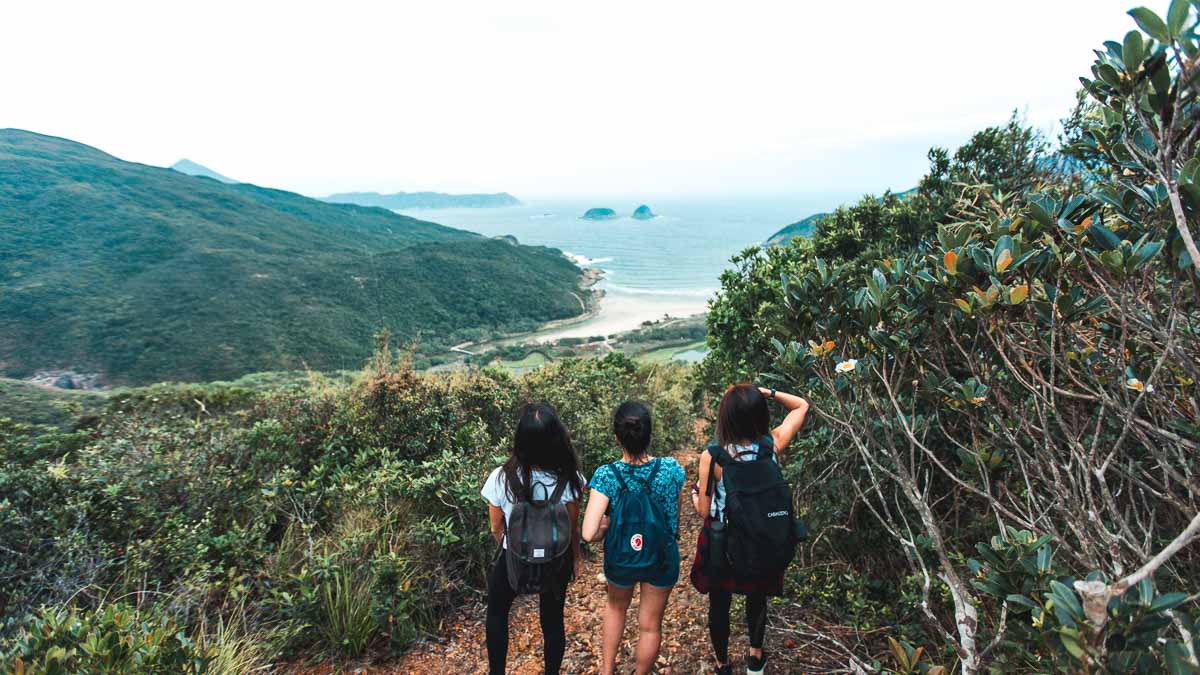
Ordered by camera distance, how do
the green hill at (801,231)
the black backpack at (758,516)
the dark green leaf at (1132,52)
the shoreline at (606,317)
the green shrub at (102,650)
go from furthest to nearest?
the shoreline at (606,317) < the green hill at (801,231) < the black backpack at (758,516) < the green shrub at (102,650) < the dark green leaf at (1132,52)

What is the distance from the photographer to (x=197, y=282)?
3744cm

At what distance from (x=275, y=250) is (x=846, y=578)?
183ft

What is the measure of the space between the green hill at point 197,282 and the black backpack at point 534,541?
2828 cm

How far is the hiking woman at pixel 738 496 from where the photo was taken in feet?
7.22

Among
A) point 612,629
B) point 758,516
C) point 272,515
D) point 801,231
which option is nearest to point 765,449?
point 758,516

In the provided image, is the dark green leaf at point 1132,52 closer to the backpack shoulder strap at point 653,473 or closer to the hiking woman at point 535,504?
the backpack shoulder strap at point 653,473

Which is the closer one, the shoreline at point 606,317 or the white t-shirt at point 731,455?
the white t-shirt at point 731,455

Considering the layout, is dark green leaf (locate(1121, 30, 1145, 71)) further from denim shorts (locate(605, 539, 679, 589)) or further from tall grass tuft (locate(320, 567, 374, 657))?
tall grass tuft (locate(320, 567, 374, 657))

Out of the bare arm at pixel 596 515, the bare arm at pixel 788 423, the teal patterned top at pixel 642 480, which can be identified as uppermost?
the bare arm at pixel 788 423

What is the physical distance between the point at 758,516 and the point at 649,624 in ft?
2.61

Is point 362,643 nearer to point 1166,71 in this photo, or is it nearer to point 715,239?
point 1166,71

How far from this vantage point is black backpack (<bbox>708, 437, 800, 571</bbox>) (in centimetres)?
216

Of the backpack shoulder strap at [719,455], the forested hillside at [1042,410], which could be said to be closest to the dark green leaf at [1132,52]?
the forested hillside at [1042,410]

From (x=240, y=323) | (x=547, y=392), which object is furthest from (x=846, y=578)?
(x=240, y=323)
